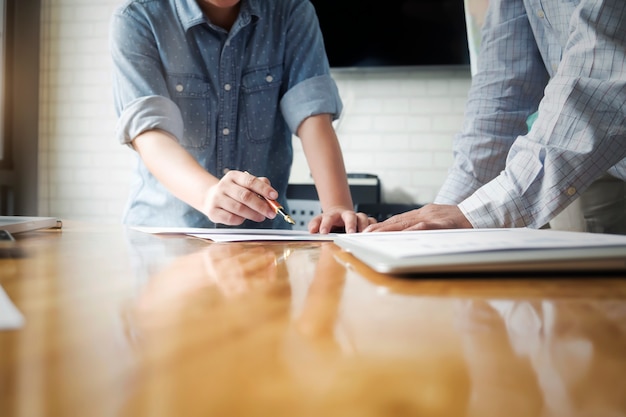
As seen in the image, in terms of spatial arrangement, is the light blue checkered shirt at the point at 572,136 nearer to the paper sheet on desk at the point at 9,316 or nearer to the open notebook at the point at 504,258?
the open notebook at the point at 504,258

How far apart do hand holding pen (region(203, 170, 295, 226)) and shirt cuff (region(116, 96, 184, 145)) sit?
24 centimetres

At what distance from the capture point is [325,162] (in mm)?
1145

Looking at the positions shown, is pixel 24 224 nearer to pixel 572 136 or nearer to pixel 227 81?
pixel 227 81

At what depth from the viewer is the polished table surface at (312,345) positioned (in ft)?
0.48

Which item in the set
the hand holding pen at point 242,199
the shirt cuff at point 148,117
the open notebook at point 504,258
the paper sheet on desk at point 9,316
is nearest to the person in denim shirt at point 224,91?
the shirt cuff at point 148,117

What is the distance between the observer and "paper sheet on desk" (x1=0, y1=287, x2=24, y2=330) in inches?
8.8

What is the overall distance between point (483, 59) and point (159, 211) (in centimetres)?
77

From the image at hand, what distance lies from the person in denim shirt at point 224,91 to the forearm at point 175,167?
0.01 metres

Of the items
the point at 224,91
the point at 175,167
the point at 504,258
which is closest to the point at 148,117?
the point at 175,167

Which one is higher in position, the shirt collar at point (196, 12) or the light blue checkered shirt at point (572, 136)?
the shirt collar at point (196, 12)

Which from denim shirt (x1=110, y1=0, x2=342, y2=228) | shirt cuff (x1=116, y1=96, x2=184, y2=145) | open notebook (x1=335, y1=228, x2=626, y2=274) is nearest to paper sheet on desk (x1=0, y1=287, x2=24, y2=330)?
open notebook (x1=335, y1=228, x2=626, y2=274)

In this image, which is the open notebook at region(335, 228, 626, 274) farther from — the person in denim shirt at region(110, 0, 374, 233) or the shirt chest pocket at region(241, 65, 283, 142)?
the shirt chest pocket at region(241, 65, 283, 142)

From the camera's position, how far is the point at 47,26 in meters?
3.21

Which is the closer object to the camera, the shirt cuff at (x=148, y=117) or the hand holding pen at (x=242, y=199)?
the hand holding pen at (x=242, y=199)
